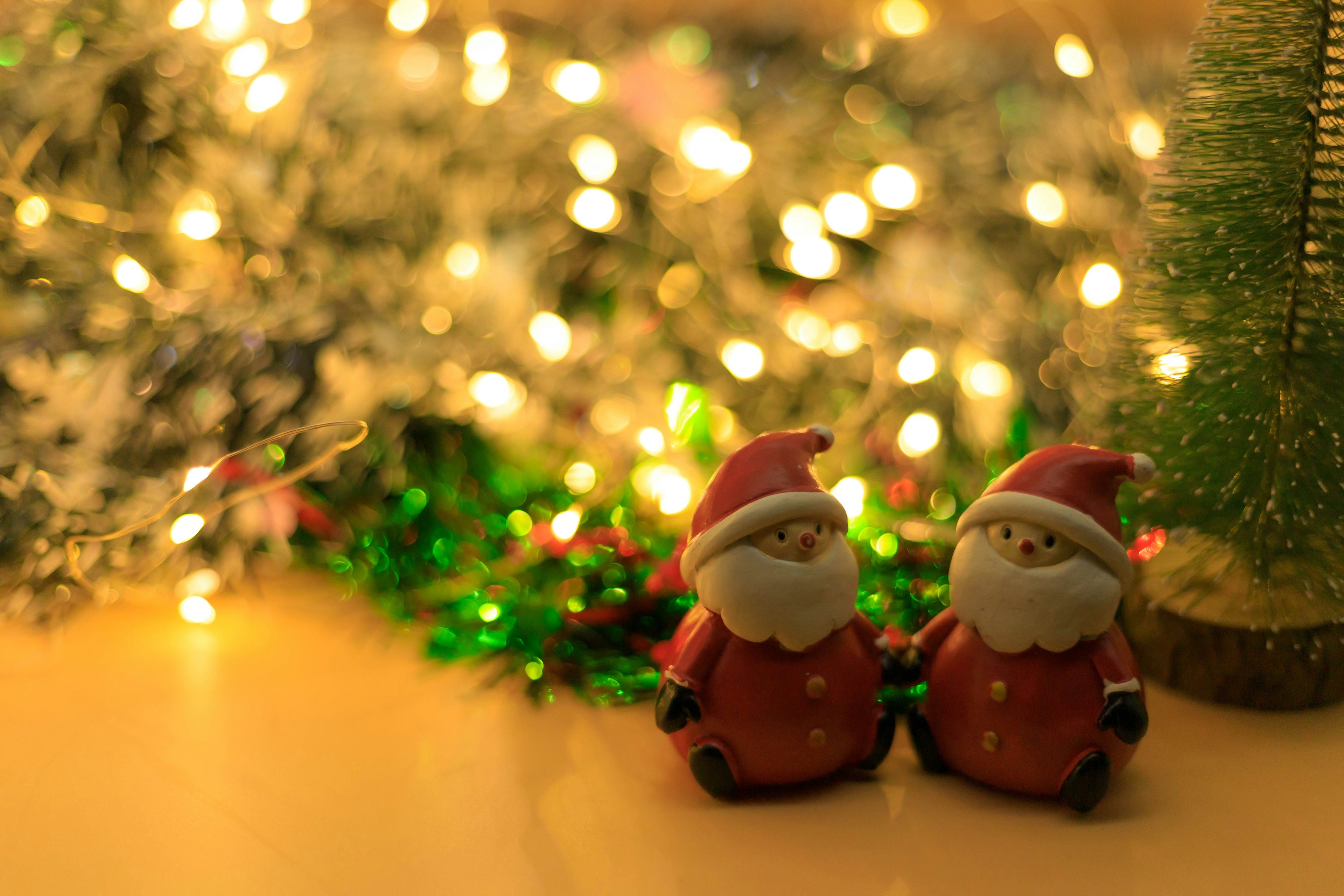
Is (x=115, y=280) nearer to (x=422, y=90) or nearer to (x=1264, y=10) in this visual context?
(x=422, y=90)

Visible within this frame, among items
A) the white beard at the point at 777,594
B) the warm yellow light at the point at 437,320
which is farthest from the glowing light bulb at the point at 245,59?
the white beard at the point at 777,594

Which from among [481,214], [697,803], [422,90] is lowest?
[697,803]

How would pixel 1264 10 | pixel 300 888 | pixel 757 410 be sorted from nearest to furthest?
pixel 300 888 → pixel 1264 10 → pixel 757 410

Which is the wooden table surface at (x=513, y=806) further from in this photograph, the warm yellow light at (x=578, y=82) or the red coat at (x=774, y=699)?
the warm yellow light at (x=578, y=82)

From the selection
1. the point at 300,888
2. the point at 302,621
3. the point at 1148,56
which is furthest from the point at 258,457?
the point at 1148,56

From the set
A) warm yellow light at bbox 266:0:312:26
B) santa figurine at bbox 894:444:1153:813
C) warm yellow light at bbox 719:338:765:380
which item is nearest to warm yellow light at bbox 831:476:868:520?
warm yellow light at bbox 719:338:765:380

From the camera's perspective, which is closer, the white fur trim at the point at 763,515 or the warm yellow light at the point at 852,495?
the white fur trim at the point at 763,515
